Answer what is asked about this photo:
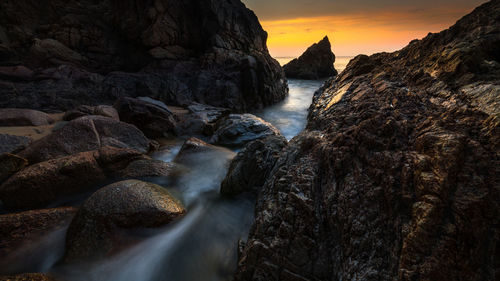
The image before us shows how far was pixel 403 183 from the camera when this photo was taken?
1.67 m

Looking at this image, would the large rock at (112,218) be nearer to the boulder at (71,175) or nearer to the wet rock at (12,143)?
the boulder at (71,175)

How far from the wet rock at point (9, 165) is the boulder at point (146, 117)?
3292mm

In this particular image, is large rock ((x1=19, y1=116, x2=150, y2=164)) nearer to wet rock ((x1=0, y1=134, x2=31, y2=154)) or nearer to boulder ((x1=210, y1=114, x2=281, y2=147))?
wet rock ((x1=0, y1=134, x2=31, y2=154))

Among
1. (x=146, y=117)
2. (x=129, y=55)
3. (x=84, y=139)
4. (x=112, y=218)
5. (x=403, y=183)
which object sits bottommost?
(x=112, y=218)

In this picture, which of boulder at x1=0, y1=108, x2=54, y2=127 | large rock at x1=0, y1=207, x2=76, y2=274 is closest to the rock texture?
large rock at x1=0, y1=207, x2=76, y2=274

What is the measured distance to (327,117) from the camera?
3.04 meters

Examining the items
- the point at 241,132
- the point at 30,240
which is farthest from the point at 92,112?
the point at 30,240

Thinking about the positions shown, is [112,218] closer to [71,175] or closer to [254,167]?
[71,175]

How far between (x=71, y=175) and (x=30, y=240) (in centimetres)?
119

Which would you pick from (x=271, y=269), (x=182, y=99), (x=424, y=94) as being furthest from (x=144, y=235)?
(x=182, y=99)

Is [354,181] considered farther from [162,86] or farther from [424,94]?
[162,86]

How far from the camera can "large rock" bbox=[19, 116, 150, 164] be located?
172 inches

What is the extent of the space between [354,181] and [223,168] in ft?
11.6

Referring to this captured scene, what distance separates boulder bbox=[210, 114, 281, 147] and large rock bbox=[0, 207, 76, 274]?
4.27 metres
